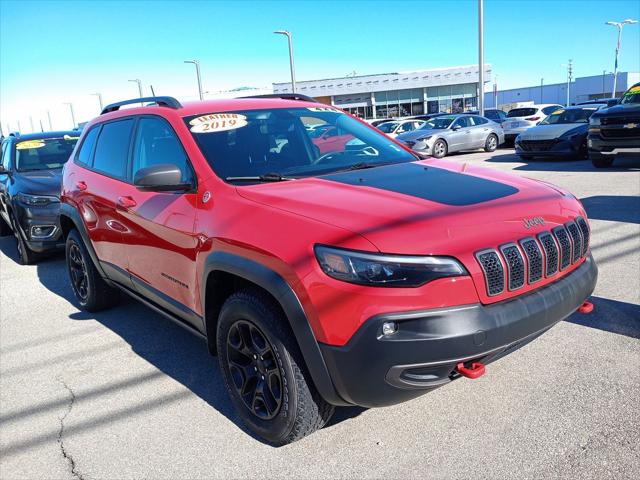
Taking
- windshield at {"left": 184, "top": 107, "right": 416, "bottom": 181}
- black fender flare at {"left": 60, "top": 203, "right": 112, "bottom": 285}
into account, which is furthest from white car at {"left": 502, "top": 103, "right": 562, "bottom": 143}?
black fender flare at {"left": 60, "top": 203, "right": 112, "bottom": 285}

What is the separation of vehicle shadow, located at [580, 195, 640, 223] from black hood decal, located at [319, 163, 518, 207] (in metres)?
4.90

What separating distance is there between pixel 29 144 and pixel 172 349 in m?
5.75

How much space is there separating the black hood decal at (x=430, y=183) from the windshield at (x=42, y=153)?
21.4ft

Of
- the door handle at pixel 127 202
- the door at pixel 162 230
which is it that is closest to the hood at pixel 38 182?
the door handle at pixel 127 202

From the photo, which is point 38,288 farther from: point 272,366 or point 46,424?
point 272,366

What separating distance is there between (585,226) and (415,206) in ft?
3.69

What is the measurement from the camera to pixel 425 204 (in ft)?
8.29

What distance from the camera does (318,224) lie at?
7.75 ft

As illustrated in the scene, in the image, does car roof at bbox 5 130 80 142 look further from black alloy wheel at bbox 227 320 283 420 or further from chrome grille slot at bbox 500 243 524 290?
chrome grille slot at bbox 500 243 524 290

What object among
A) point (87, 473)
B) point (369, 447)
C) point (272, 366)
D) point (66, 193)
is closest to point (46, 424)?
point (87, 473)

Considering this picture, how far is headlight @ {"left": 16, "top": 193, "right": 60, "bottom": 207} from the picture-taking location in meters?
7.00

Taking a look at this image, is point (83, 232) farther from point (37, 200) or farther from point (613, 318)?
point (613, 318)

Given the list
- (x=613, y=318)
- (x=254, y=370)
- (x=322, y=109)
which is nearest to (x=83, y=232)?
(x=322, y=109)

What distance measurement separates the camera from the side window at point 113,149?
161 inches
